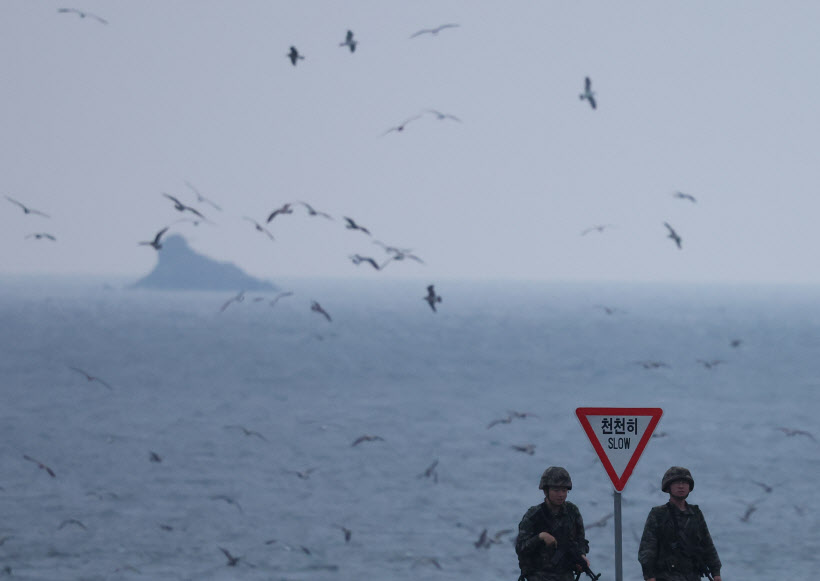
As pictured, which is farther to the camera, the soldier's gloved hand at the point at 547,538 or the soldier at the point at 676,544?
the soldier at the point at 676,544

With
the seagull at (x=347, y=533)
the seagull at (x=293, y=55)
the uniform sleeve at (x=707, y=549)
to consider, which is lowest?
the seagull at (x=347, y=533)

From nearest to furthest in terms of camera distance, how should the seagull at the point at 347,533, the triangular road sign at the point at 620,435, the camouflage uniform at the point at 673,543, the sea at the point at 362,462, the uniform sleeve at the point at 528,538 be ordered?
the uniform sleeve at the point at 528,538
the camouflage uniform at the point at 673,543
the triangular road sign at the point at 620,435
the sea at the point at 362,462
the seagull at the point at 347,533

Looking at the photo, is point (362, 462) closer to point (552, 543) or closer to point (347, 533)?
point (347, 533)

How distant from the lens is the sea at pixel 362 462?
3250 cm

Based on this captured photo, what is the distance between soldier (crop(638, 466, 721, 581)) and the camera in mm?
8969

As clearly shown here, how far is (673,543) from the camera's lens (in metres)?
8.99

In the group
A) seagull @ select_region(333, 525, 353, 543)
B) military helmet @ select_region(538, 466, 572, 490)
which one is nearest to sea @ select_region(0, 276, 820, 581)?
seagull @ select_region(333, 525, 353, 543)

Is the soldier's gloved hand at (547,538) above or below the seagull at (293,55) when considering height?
below

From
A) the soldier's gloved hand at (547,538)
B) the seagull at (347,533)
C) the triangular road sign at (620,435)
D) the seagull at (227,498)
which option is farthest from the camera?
the seagull at (227,498)

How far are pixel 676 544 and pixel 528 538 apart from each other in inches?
45.1

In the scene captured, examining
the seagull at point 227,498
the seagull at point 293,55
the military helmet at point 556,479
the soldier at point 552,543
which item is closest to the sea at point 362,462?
the seagull at point 227,498

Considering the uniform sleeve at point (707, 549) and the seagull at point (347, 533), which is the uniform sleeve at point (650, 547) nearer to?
the uniform sleeve at point (707, 549)

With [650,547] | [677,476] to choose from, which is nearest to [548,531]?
[650,547]

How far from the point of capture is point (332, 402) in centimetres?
8362
